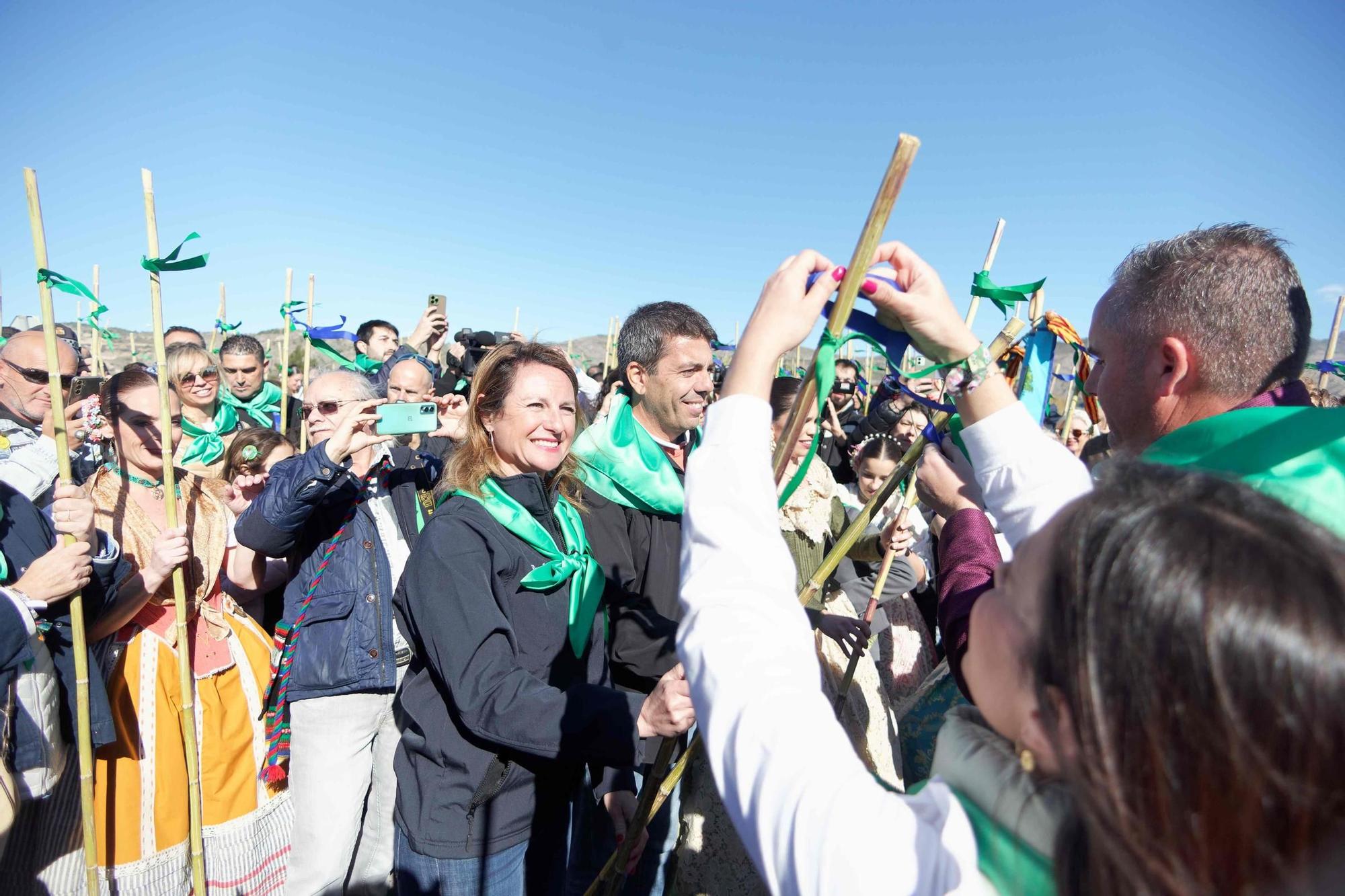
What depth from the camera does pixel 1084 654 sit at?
2.28 feet

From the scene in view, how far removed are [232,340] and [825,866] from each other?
7.03 meters

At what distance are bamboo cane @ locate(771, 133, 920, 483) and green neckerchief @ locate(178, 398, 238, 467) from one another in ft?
11.6

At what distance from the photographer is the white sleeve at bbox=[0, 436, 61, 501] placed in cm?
281

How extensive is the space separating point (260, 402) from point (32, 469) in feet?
12.0

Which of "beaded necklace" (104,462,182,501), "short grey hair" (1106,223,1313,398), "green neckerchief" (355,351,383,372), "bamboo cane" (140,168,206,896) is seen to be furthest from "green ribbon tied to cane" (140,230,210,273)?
"green neckerchief" (355,351,383,372)

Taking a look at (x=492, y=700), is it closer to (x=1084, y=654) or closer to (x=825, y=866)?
(x=825, y=866)

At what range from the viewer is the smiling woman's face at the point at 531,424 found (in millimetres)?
2299

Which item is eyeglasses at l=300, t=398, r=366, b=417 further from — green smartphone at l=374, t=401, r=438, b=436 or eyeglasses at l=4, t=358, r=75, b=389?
eyeglasses at l=4, t=358, r=75, b=389

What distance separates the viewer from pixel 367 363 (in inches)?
290

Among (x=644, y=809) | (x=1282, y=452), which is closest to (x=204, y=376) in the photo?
(x=644, y=809)

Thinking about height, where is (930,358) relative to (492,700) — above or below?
above

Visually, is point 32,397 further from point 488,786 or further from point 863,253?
point 863,253

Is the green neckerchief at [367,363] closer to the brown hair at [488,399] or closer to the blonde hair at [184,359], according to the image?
the blonde hair at [184,359]

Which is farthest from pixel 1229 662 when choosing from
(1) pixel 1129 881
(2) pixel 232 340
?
(2) pixel 232 340
